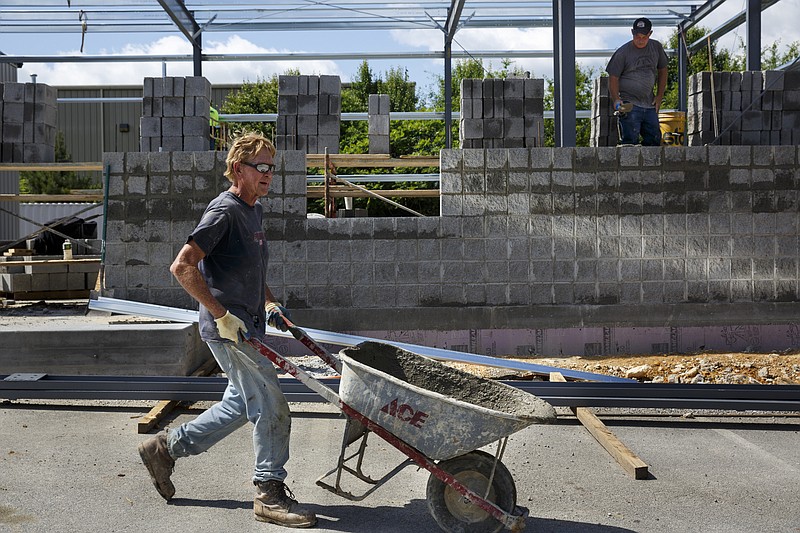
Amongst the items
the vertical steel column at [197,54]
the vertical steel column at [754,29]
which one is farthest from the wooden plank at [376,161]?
the vertical steel column at [754,29]

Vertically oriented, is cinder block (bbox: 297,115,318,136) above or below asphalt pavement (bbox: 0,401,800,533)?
above

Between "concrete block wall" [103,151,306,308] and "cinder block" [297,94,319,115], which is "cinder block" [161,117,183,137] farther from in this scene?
"cinder block" [297,94,319,115]

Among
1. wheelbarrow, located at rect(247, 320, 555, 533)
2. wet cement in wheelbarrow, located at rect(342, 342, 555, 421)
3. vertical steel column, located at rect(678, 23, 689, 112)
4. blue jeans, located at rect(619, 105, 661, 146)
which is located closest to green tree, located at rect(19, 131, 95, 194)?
vertical steel column, located at rect(678, 23, 689, 112)

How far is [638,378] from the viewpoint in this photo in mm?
8438

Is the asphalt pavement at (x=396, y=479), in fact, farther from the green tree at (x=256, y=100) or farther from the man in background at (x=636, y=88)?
the green tree at (x=256, y=100)

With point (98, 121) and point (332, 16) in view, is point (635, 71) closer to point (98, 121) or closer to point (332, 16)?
point (332, 16)

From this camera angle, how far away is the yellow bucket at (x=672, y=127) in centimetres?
1171

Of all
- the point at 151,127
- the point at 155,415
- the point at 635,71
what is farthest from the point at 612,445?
the point at 151,127

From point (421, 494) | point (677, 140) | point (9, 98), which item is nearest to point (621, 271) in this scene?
point (677, 140)

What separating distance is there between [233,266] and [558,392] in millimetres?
3142

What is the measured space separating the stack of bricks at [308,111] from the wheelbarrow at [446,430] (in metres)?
7.67

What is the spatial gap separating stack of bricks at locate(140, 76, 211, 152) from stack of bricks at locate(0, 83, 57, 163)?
7.78 ft

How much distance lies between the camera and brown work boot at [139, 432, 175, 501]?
15.0 ft

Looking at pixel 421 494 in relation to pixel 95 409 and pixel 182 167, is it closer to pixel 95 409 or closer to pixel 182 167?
pixel 95 409
